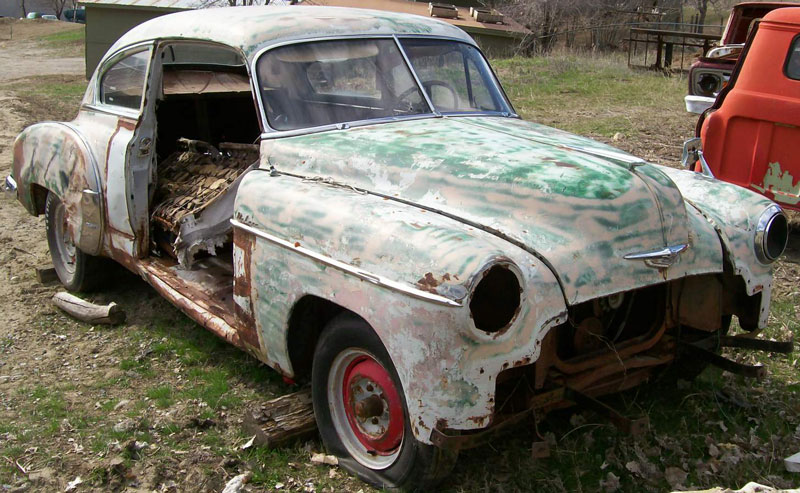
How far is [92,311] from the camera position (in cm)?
475

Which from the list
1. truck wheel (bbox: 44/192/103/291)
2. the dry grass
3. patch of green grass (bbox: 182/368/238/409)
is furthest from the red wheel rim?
truck wheel (bbox: 44/192/103/291)

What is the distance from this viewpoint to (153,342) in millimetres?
4539

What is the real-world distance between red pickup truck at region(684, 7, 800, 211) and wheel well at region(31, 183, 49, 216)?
181 inches

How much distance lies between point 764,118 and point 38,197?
515 cm

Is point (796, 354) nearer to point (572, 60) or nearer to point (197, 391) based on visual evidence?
point (197, 391)

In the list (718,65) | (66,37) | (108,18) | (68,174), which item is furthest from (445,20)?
(66,37)

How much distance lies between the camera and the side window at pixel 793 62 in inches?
217

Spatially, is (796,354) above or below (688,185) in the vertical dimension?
below

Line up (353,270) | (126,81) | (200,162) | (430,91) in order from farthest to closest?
(200,162) → (126,81) → (430,91) → (353,270)

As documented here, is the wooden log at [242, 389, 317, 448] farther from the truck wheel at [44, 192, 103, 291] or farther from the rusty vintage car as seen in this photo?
the truck wheel at [44, 192, 103, 291]

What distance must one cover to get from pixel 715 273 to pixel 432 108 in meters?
1.59

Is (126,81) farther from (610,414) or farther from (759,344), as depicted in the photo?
(759,344)

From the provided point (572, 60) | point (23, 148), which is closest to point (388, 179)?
point (23, 148)

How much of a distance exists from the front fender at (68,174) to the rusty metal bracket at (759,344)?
3493 mm
